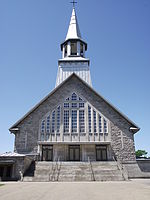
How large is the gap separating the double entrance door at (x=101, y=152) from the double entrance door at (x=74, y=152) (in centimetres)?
222

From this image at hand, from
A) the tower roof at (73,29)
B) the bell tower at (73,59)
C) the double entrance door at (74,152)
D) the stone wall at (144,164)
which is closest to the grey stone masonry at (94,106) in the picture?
the stone wall at (144,164)

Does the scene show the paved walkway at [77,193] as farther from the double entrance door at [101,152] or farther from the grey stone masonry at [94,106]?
the double entrance door at [101,152]

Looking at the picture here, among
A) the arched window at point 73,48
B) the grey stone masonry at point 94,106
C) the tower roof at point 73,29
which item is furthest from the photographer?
the tower roof at point 73,29

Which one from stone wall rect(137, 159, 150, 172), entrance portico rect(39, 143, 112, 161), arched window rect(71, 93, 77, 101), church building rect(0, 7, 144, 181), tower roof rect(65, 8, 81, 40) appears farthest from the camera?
tower roof rect(65, 8, 81, 40)

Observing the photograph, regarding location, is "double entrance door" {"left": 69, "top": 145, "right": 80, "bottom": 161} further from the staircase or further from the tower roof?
the tower roof

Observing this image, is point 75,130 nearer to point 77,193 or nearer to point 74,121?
point 74,121

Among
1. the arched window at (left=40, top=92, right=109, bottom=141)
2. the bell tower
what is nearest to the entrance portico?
the arched window at (left=40, top=92, right=109, bottom=141)

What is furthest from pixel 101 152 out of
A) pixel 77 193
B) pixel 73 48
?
pixel 73 48

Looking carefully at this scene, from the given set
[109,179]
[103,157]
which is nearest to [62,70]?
[103,157]

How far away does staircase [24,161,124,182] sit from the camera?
15039 millimetres

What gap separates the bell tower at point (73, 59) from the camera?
2991 cm

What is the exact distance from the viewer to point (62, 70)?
99.5 feet

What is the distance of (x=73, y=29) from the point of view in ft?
115

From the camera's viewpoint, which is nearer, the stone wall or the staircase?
the staircase
